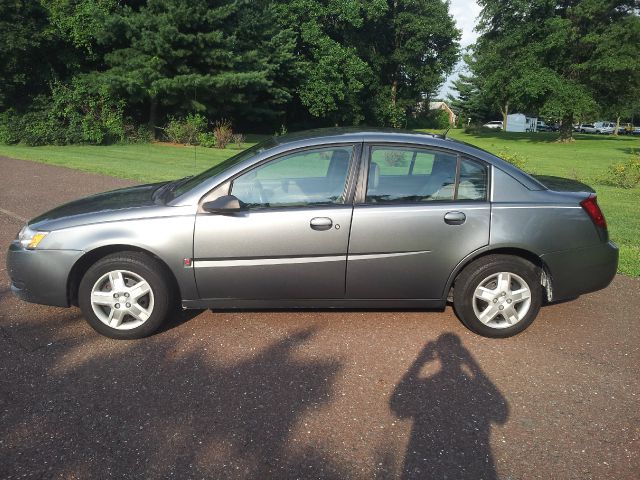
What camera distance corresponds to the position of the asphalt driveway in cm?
270

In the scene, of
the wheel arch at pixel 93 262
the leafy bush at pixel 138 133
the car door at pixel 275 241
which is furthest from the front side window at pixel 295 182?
the leafy bush at pixel 138 133

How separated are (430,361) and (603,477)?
136cm

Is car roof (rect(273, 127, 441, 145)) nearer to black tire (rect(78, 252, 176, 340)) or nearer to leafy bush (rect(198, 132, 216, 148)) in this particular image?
black tire (rect(78, 252, 176, 340))

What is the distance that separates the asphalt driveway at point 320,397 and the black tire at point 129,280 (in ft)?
0.39

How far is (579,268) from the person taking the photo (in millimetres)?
4219

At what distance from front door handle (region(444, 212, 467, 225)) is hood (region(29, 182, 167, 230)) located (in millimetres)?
2330

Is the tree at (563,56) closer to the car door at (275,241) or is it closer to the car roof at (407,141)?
the car roof at (407,141)

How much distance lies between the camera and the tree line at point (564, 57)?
40250 mm

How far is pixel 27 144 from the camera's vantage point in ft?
89.4

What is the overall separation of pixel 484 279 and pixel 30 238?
142 inches

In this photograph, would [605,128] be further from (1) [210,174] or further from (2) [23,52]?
(1) [210,174]

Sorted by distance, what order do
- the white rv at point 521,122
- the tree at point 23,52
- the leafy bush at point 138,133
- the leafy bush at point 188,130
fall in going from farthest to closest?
the white rv at point 521,122 < the leafy bush at point 138,133 < the leafy bush at point 188,130 < the tree at point 23,52

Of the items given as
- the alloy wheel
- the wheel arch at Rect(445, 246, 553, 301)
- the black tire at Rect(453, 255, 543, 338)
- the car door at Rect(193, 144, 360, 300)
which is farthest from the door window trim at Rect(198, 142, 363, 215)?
the black tire at Rect(453, 255, 543, 338)

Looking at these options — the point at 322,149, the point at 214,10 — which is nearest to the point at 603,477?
the point at 322,149
